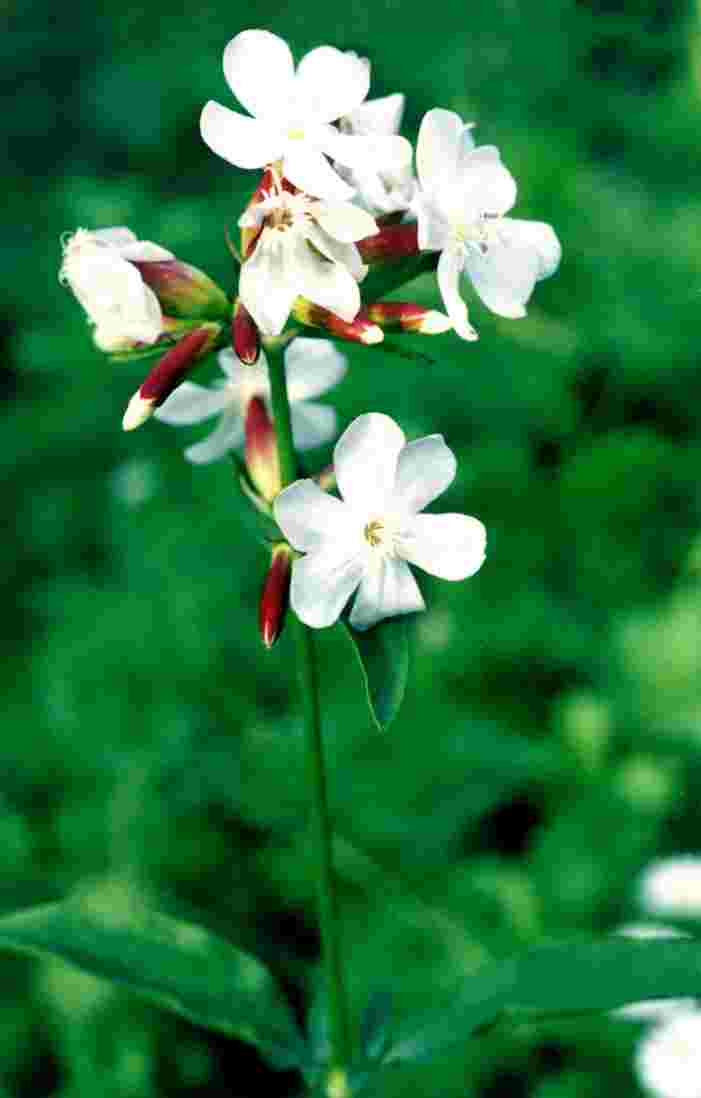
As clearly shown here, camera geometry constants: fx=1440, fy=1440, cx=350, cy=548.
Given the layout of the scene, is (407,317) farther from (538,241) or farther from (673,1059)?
(673,1059)

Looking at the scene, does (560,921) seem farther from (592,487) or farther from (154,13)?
(154,13)

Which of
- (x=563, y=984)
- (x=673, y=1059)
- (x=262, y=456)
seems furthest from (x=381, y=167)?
(x=673, y=1059)

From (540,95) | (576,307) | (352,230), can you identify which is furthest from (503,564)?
(352,230)

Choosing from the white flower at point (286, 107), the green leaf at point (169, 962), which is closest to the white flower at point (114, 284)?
the white flower at point (286, 107)

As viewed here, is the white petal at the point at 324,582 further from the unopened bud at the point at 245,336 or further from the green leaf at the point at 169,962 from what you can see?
the green leaf at the point at 169,962

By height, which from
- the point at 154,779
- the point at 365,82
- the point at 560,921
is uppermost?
the point at 365,82

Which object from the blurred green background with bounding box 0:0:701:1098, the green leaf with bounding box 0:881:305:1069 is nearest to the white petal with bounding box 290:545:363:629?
the green leaf with bounding box 0:881:305:1069
